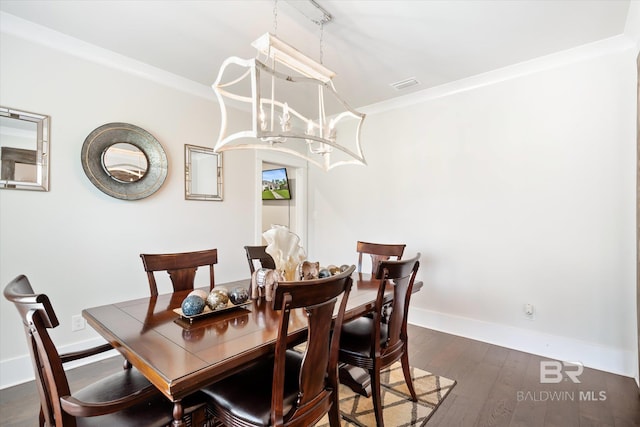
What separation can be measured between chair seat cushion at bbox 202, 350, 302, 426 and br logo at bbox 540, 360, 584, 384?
7.07ft

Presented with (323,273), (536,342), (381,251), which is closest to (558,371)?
(536,342)

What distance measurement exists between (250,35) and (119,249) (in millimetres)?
2235

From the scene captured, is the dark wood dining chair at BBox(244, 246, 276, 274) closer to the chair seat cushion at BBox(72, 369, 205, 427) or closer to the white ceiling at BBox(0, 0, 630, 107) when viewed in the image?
the chair seat cushion at BBox(72, 369, 205, 427)

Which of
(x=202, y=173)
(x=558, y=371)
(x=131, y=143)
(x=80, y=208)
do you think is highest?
(x=131, y=143)

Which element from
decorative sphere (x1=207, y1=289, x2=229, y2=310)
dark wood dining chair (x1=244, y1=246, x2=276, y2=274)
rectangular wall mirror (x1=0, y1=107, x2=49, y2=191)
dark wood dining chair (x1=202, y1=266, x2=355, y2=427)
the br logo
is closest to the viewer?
dark wood dining chair (x1=202, y1=266, x2=355, y2=427)

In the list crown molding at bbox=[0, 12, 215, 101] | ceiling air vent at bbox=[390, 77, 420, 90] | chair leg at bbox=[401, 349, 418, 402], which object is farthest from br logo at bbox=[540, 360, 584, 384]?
crown molding at bbox=[0, 12, 215, 101]

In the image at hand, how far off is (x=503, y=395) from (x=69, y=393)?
2517mm

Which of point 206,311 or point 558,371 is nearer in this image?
point 206,311

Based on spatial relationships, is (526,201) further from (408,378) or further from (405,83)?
(408,378)

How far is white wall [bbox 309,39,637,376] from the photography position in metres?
2.47

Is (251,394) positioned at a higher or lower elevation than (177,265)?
lower

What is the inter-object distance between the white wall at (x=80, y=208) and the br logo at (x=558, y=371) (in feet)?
11.3

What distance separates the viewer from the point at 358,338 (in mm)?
1923

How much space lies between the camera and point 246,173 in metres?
3.84
